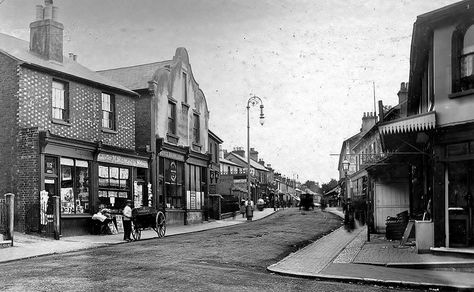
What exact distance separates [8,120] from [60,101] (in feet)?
7.74

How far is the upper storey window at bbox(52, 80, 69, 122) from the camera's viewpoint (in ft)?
71.0

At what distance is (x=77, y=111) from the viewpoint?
22.7m

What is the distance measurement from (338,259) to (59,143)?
39.0 ft

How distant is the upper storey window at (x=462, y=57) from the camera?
1275cm

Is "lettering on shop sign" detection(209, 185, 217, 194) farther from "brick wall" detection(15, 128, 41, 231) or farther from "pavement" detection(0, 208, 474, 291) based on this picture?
"pavement" detection(0, 208, 474, 291)

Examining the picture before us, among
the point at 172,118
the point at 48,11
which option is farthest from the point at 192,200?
the point at 48,11

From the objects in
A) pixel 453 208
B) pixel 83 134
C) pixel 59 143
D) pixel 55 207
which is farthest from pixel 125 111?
pixel 453 208

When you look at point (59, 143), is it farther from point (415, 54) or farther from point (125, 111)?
point (415, 54)

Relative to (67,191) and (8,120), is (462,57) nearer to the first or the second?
(67,191)

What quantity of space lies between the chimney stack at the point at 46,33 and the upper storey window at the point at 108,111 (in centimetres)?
281

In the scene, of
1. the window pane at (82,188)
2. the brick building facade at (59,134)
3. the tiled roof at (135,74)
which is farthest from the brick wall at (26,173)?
the tiled roof at (135,74)

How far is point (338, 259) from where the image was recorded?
1389cm

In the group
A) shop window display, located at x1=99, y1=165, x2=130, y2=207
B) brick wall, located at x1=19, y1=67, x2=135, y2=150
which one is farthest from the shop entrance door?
shop window display, located at x1=99, y1=165, x2=130, y2=207

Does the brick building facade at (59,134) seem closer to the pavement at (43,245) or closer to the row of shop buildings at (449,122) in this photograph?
the pavement at (43,245)
